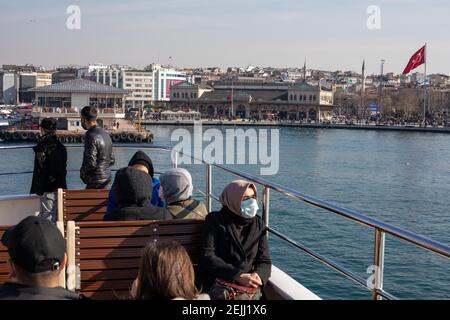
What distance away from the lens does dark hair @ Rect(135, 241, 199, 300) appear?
4.87 ft

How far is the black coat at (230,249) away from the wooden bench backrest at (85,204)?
35.5 inches

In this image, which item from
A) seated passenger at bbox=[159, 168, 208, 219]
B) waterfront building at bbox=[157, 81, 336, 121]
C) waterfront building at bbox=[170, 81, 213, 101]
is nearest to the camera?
seated passenger at bbox=[159, 168, 208, 219]

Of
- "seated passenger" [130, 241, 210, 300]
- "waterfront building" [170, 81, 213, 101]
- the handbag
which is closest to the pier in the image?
"waterfront building" [170, 81, 213, 101]

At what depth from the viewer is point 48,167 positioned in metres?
3.43

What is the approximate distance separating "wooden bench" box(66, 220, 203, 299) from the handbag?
24cm

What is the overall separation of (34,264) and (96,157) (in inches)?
83.4

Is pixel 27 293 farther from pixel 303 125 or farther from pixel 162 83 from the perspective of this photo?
pixel 162 83

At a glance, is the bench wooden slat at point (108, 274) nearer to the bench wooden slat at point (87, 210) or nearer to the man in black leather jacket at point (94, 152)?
the bench wooden slat at point (87, 210)

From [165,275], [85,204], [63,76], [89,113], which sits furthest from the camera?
[63,76]

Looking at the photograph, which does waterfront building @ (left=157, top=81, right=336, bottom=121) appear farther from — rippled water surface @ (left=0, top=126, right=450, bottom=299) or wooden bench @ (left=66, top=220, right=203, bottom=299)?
wooden bench @ (left=66, top=220, right=203, bottom=299)

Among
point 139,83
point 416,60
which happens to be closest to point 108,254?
point 416,60

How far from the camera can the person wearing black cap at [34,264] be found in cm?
138

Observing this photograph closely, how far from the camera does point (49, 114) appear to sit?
4984cm

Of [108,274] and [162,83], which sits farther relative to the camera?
[162,83]
